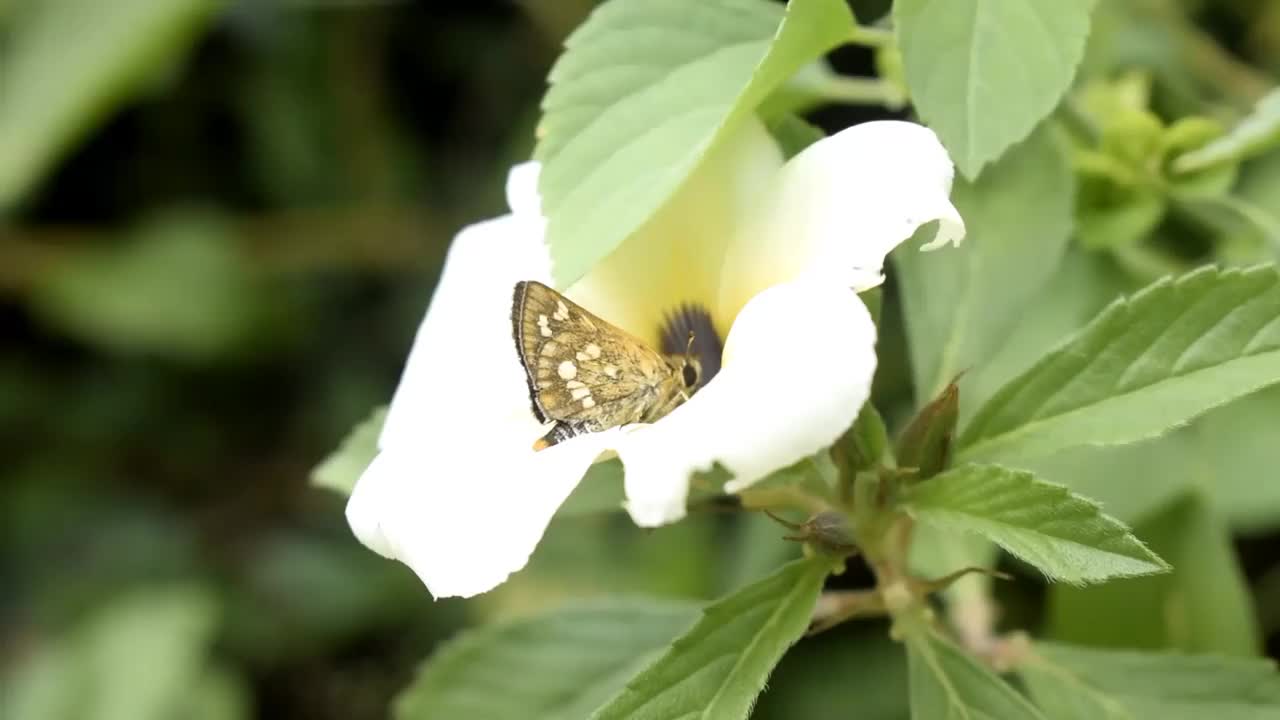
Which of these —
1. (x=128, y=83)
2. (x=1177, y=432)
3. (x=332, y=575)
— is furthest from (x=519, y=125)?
(x=1177, y=432)

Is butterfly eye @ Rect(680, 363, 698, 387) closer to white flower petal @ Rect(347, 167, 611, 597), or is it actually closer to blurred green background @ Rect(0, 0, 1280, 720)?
white flower petal @ Rect(347, 167, 611, 597)

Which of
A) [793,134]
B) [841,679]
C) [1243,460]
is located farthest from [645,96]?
[841,679]

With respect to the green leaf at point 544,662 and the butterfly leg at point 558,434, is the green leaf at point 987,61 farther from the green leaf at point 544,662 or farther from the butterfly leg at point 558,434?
the green leaf at point 544,662

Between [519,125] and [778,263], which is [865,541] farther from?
[519,125]

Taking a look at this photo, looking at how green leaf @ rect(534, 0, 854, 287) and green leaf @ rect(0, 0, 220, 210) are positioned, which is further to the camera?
green leaf @ rect(0, 0, 220, 210)

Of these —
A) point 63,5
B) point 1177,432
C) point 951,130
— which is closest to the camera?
point 951,130

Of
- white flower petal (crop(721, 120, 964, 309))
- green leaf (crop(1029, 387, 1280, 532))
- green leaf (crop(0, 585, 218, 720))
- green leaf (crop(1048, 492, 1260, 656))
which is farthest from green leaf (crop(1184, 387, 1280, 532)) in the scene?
green leaf (crop(0, 585, 218, 720))
